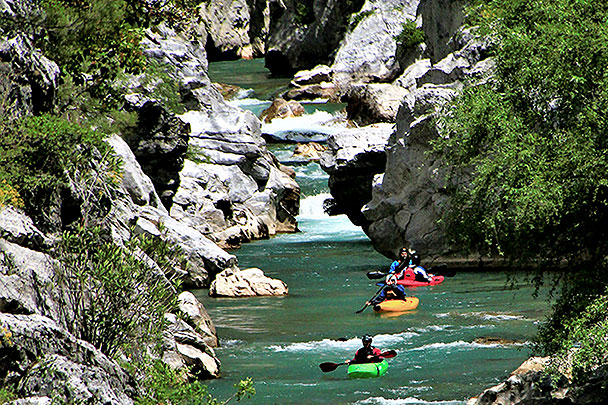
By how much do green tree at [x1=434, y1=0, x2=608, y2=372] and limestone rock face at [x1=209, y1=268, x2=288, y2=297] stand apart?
499 inches

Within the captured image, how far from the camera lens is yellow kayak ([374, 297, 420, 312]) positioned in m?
24.0

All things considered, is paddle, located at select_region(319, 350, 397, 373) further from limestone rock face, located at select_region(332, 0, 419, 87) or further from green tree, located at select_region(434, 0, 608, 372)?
limestone rock face, located at select_region(332, 0, 419, 87)

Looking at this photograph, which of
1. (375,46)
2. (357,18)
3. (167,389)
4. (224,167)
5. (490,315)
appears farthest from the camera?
(357,18)

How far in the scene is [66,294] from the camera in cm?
1115

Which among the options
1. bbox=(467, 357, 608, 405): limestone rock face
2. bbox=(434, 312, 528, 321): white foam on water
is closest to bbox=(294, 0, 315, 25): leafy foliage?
bbox=(434, 312, 528, 321): white foam on water

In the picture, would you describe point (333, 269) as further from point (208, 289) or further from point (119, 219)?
point (119, 219)

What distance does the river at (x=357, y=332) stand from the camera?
16391 mm

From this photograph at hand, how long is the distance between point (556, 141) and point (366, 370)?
21.2 ft

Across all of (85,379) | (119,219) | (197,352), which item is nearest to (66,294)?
(85,379)

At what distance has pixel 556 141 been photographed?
13.0m

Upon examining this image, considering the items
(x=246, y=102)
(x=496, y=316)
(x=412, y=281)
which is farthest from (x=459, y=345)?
(x=246, y=102)

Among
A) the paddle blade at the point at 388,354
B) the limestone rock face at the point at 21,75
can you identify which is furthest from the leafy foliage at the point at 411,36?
the limestone rock face at the point at 21,75

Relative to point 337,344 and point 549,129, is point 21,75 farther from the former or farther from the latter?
point 337,344

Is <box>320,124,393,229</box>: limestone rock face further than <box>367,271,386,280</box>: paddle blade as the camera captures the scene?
Yes
